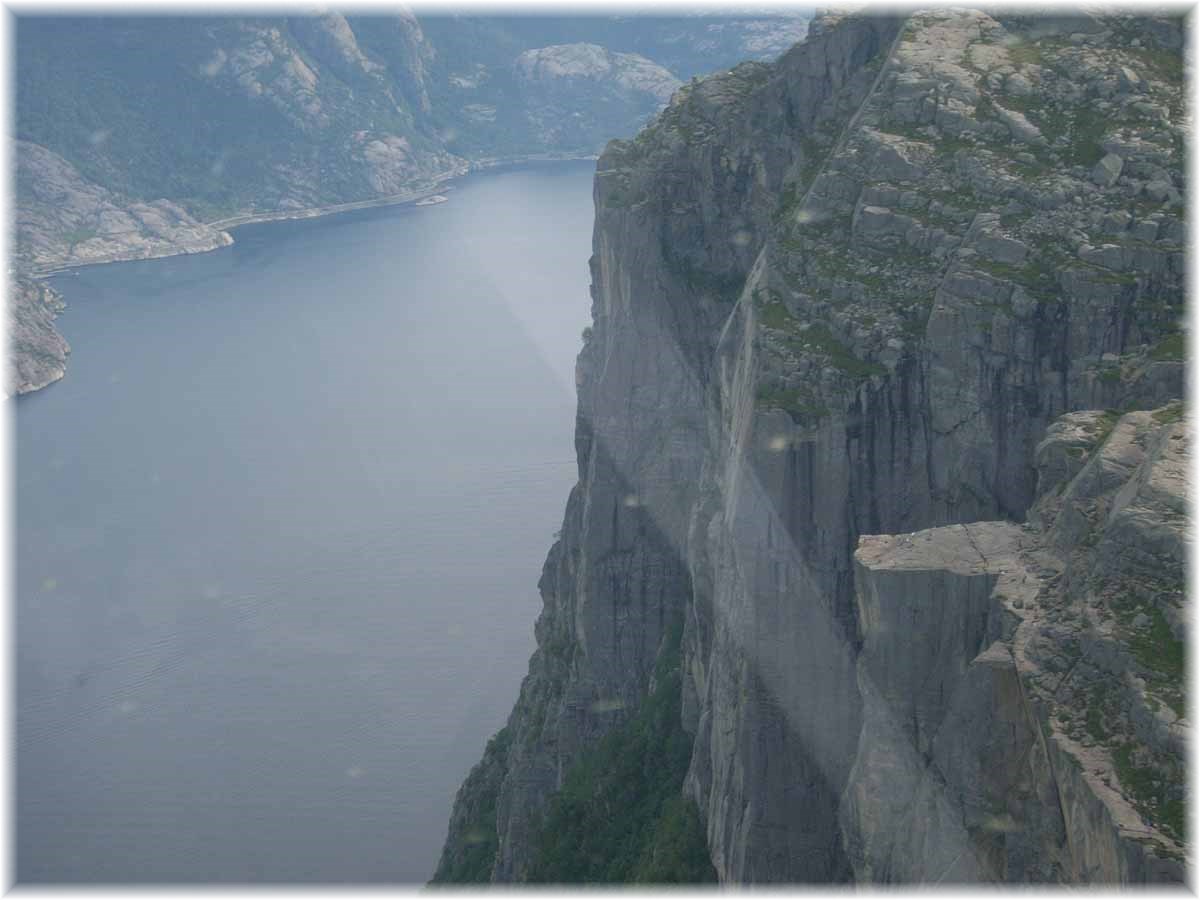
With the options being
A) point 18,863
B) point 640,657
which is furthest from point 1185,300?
point 18,863

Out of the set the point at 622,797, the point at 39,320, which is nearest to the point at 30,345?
the point at 39,320

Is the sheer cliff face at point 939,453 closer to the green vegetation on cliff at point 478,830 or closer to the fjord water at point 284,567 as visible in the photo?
the green vegetation on cliff at point 478,830

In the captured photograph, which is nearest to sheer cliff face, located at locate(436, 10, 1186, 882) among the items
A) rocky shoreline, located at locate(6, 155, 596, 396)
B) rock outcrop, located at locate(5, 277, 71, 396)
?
rock outcrop, located at locate(5, 277, 71, 396)

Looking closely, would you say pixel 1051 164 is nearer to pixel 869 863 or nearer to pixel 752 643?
pixel 752 643

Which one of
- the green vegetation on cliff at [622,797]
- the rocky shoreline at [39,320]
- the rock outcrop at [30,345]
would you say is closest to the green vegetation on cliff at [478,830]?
the green vegetation on cliff at [622,797]

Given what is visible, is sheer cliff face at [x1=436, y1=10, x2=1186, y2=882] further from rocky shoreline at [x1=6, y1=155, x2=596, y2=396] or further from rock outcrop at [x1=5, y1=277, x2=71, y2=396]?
rocky shoreline at [x1=6, y1=155, x2=596, y2=396]

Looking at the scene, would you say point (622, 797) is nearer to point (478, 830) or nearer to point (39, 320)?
point (478, 830)
